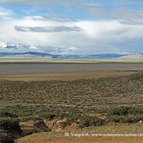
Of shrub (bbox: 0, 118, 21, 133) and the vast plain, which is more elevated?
shrub (bbox: 0, 118, 21, 133)

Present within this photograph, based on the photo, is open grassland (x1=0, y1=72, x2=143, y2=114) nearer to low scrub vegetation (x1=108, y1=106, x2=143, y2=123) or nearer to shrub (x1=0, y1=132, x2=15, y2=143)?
low scrub vegetation (x1=108, y1=106, x2=143, y2=123)

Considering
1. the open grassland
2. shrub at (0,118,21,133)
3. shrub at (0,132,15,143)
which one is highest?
shrub at (0,118,21,133)

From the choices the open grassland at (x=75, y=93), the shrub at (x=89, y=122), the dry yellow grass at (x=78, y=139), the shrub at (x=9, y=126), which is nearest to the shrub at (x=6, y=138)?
Result: the dry yellow grass at (x=78, y=139)

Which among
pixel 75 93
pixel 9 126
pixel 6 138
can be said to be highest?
pixel 9 126

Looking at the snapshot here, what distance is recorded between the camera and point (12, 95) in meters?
65.2

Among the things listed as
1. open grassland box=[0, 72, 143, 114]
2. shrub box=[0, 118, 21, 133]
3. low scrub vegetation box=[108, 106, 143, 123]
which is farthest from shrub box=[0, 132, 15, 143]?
open grassland box=[0, 72, 143, 114]

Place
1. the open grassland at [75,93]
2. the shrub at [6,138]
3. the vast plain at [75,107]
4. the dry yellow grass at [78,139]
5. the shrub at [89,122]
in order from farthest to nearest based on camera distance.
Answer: the open grassland at [75,93] → the shrub at [89,122] → the vast plain at [75,107] → the shrub at [6,138] → the dry yellow grass at [78,139]

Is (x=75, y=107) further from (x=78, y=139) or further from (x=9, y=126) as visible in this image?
(x=78, y=139)

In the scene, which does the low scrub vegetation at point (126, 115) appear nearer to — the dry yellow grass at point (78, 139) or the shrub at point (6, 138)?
the dry yellow grass at point (78, 139)

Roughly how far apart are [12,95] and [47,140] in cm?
4468

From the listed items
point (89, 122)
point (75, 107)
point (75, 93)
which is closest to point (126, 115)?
point (89, 122)

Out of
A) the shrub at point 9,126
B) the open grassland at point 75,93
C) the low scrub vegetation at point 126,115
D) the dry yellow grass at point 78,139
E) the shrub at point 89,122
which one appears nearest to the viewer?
the dry yellow grass at point 78,139

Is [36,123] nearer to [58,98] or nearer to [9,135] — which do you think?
[9,135]

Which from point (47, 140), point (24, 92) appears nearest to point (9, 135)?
point (47, 140)
